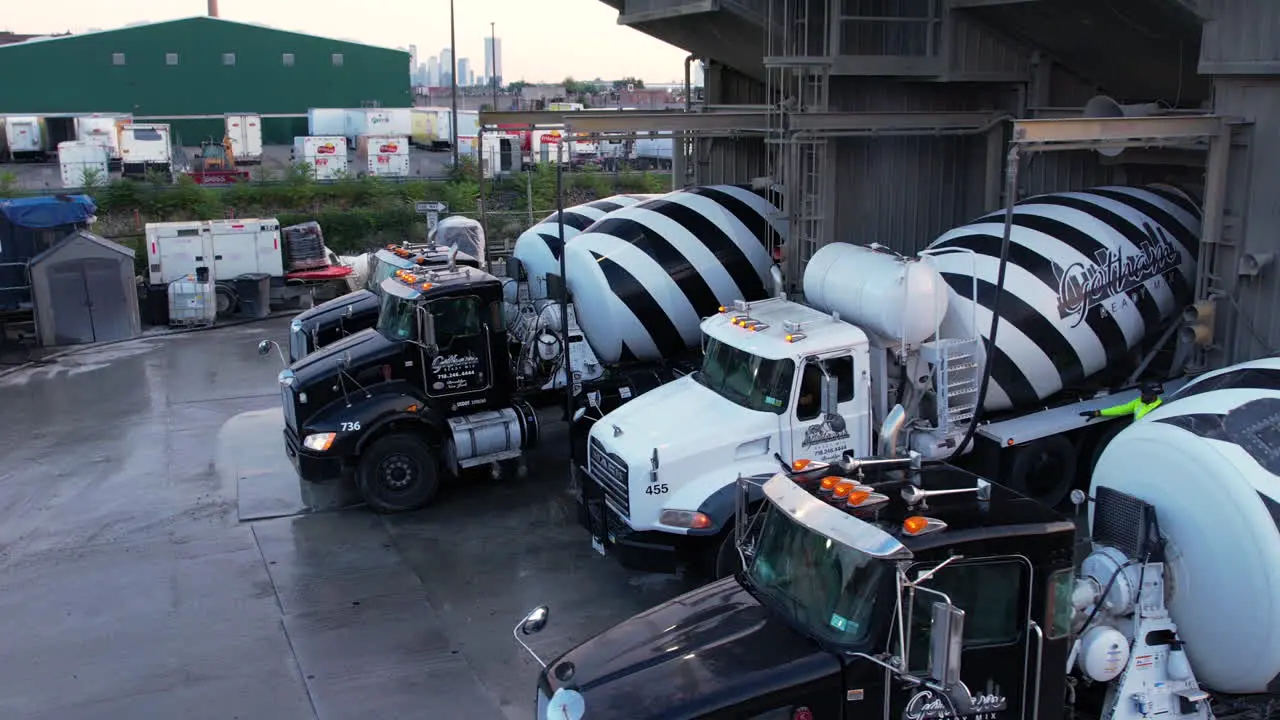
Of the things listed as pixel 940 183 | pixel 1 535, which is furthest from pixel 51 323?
pixel 940 183

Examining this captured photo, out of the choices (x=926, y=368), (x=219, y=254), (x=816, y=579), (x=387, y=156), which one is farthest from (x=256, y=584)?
(x=387, y=156)

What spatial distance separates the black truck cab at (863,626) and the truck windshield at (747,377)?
371 centimetres

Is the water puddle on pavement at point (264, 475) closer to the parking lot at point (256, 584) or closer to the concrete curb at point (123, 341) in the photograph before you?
the parking lot at point (256, 584)

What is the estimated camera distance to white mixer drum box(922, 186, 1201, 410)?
1176 centimetres

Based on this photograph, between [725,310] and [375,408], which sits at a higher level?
[725,310]

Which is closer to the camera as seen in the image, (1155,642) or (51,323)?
(1155,642)

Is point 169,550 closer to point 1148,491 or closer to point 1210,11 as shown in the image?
point 1148,491

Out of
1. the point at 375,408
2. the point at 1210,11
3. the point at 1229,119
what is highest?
the point at 1210,11

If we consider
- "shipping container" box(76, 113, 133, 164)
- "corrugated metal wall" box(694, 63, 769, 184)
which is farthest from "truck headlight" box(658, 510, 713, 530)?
"shipping container" box(76, 113, 133, 164)

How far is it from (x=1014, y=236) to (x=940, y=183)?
17.1 ft

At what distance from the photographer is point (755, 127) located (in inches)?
653

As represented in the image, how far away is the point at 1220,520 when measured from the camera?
671 cm

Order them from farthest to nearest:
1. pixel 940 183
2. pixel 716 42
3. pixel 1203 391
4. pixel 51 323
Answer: pixel 51 323 → pixel 716 42 → pixel 940 183 → pixel 1203 391

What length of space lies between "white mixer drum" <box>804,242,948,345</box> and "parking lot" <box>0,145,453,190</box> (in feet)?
115
